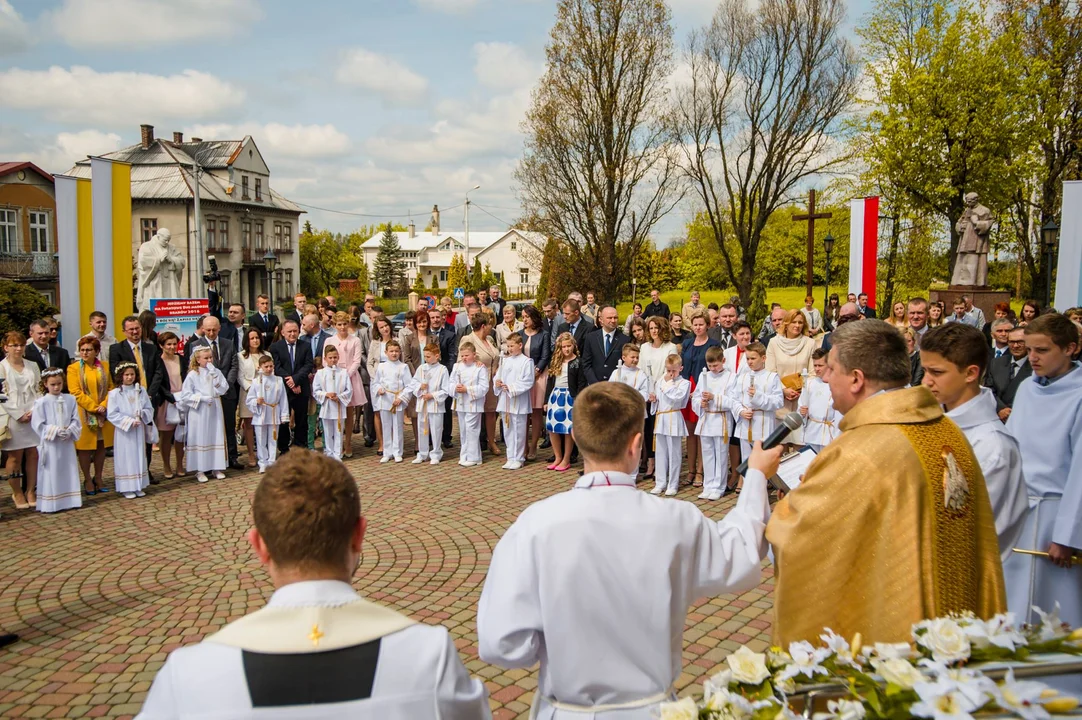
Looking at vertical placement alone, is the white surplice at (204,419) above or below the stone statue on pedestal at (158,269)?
below

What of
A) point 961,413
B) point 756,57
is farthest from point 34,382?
point 756,57

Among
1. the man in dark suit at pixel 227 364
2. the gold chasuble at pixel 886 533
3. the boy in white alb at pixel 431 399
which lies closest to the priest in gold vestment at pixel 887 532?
the gold chasuble at pixel 886 533

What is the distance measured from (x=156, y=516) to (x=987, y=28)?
1222 inches

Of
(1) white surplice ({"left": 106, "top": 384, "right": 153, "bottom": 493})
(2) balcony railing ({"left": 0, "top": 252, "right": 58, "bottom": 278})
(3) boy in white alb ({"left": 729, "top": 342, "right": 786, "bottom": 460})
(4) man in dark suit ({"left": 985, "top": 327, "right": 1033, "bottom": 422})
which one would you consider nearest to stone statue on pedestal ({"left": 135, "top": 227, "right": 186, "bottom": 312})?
(1) white surplice ({"left": 106, "top": 384, "right": 153, "bottom": 493})

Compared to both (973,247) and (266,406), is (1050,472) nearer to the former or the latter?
(266,406)

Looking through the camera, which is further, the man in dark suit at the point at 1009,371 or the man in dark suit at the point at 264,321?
the man in dark suit at the point at 264,321

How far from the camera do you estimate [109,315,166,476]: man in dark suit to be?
33.5 feet

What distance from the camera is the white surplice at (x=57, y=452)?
28.9 ft

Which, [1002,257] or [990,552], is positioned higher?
[1002,257]

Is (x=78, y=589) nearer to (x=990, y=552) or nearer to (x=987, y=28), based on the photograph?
(x=990, y=552)

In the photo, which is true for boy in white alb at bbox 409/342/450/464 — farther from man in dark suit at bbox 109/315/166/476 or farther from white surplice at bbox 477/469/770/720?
white surplice at bbox 477/469/770/720

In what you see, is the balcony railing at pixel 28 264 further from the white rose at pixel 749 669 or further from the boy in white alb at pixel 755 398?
the white rose at pixel 749 669

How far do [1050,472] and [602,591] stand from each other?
3237 mm

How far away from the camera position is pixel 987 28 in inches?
1102
